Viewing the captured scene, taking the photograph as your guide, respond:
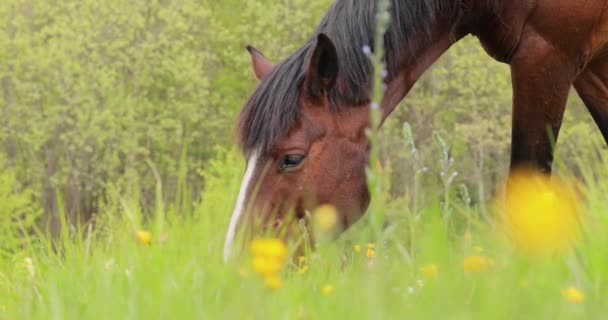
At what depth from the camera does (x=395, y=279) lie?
91.4 inches

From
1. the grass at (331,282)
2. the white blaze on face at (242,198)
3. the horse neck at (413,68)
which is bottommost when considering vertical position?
the white blaze on face at (242,198)

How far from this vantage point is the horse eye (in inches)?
170

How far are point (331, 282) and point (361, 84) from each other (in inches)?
85.6

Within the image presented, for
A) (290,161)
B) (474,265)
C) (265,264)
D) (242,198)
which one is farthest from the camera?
(290,161)

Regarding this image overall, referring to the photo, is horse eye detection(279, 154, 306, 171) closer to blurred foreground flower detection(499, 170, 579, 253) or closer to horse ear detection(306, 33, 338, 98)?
horse ear detection(306, 33, 338, 98)

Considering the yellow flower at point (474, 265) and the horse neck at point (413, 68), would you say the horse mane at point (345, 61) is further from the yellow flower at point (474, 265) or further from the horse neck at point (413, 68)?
the yellow flower at point (474, 265)

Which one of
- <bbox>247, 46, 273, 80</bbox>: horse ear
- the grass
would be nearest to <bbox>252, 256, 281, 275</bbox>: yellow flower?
the grass

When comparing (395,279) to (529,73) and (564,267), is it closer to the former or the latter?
(564,267)

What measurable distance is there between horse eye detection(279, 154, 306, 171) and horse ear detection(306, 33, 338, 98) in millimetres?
327

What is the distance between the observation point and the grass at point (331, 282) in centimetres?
180

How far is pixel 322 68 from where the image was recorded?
4371 mm

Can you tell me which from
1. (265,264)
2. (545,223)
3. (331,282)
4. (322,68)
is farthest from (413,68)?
(265,264)

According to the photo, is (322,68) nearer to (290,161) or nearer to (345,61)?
(345,61)

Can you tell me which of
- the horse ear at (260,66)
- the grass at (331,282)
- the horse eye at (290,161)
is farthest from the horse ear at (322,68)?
the grass at (331,282)
